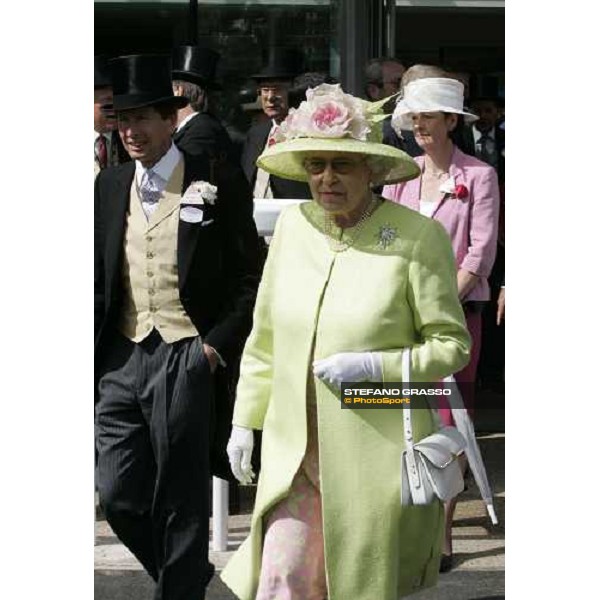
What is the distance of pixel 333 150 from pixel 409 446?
0.82m

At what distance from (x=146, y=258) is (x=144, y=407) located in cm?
47

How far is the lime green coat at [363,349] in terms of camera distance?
199 inches

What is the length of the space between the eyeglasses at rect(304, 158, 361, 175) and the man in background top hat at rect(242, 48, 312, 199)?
2153 millimetres

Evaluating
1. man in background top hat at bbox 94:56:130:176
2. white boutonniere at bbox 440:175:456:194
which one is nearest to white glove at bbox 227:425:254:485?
white boutonniere at bbox 440:175:456:194

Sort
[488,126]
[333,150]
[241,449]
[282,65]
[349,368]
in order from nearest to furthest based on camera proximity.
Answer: [349,368] < [333,150] < [241,449] < [282,65] < [488,126]

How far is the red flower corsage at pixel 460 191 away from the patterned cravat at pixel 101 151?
160 centimetres

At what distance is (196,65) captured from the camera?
7793mm

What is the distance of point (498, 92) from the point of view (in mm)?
9359

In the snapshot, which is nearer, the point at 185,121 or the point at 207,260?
the point at 207,260

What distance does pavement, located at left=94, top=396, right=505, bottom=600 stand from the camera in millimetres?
6617

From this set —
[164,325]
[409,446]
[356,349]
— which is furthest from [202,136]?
[409,446]

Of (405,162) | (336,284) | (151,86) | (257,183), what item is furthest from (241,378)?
(257,183)

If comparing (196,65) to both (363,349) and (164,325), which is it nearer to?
(164,325)
